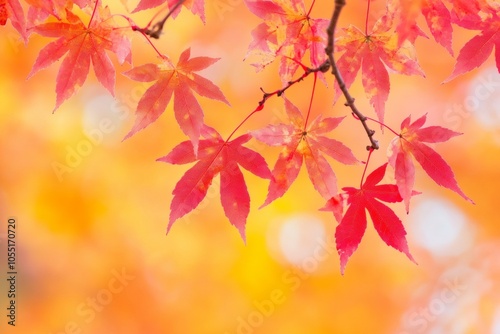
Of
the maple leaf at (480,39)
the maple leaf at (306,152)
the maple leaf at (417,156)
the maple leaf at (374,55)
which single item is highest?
the maple leaf at (480,39)

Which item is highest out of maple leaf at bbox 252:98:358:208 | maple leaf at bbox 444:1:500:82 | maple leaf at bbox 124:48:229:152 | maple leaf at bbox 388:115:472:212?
maple leaf at bbox 444:1:500:82

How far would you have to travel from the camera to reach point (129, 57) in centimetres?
111

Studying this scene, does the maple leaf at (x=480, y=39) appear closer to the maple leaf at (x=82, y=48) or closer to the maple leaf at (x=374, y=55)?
the maple leaf at (x=374, y=55)

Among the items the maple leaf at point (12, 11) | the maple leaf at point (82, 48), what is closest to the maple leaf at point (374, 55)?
the maple leaf at point (82, 48)

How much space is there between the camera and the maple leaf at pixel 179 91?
983 mm

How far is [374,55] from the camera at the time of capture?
106 cm

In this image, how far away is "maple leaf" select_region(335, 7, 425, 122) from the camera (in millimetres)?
1043

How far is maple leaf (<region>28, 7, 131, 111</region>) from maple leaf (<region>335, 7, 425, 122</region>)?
1.44ft

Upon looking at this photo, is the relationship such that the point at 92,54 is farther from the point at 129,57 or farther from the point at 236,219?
the point at 236,219

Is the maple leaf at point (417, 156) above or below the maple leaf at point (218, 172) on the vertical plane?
above

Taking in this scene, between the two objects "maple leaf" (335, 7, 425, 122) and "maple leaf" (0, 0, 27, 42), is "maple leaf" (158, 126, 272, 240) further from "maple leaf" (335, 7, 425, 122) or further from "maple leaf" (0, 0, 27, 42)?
"maple leaf" (0, 0, 27, 42)

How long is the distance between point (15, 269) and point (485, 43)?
3.67 meters

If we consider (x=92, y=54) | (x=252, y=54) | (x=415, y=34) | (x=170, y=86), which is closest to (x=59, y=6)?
(x=92, y=54)

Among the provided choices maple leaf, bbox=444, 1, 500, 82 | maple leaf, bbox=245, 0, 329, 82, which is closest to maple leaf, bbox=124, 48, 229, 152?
maple leaf, bbox=245, 0, 329, 82
